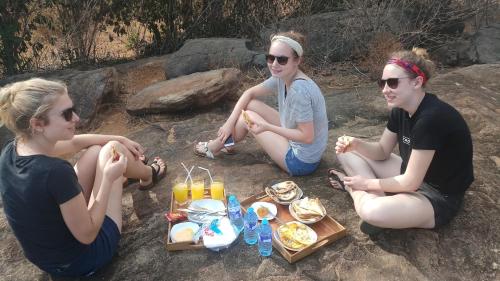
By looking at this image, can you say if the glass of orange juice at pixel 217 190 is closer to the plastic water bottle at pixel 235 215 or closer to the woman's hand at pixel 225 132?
the plastic water bottle at pixel 235 215

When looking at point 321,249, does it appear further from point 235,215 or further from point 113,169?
point 113,169

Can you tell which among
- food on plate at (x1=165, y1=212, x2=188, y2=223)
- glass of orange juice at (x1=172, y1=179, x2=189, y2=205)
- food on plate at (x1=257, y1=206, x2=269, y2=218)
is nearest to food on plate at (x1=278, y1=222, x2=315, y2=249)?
food on plate at (x1=257, y1=206, x2=269, y2=218)

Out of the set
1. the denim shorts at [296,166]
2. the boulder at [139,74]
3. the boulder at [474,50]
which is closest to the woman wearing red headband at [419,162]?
the denim shorts at [296,166]

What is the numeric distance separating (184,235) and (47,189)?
99 centimetres

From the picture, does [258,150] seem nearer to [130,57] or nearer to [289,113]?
[289,113]

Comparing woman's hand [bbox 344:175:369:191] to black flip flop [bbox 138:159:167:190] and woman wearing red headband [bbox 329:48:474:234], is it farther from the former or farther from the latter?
black flip flop [bbox 138:159:167:190]

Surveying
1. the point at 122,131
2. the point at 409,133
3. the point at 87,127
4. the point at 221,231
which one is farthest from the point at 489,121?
the point at 87,127

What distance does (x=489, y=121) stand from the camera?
432cm

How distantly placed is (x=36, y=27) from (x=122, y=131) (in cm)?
309

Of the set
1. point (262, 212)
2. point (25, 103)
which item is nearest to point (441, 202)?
point (262, 212)

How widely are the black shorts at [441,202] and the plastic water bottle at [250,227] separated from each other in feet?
3.72

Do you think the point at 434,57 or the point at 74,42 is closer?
the point at 434,57

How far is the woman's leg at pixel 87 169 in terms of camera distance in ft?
9.79

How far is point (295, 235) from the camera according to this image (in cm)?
278
